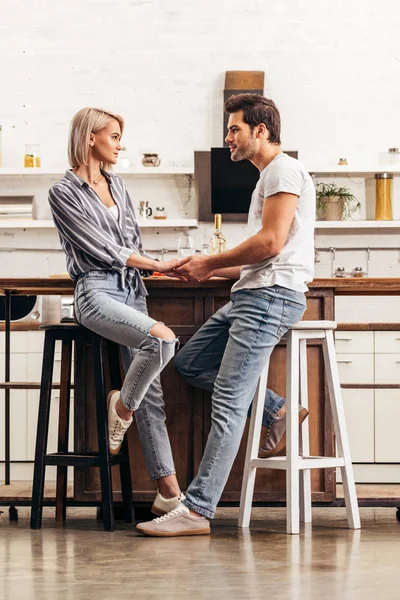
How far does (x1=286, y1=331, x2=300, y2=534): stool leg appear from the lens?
3.26 meters

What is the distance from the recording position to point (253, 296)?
333cm

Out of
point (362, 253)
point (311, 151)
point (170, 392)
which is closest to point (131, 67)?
point (311, 151)

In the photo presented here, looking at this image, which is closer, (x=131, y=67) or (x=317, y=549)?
(x=317, y=549)

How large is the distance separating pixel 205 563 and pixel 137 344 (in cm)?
86

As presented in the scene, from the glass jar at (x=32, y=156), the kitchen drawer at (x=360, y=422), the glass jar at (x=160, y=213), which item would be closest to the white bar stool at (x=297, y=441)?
the kitchen drawer at (x=360, y=422)

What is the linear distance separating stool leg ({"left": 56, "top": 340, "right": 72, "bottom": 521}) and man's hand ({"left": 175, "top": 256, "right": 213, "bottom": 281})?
54 cm

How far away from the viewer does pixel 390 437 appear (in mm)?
5867

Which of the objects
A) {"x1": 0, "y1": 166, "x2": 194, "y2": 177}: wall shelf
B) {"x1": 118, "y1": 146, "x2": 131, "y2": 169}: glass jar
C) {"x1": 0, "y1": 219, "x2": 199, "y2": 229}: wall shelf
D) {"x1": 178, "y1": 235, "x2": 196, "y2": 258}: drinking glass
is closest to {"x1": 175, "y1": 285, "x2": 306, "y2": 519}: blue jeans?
{"x1": 178, "y1": 235, "x2": 196, "y2": 258}: drinking glass

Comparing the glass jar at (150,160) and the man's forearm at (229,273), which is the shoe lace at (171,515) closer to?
the man's forearm at (229,273)

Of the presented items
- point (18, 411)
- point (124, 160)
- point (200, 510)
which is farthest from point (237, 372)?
point (124, 160)

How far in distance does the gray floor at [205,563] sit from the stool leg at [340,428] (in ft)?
0.29

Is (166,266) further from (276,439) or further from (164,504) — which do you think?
(164,504)

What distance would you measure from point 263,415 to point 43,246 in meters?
3.47

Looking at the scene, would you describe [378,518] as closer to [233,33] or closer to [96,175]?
[96,175]
